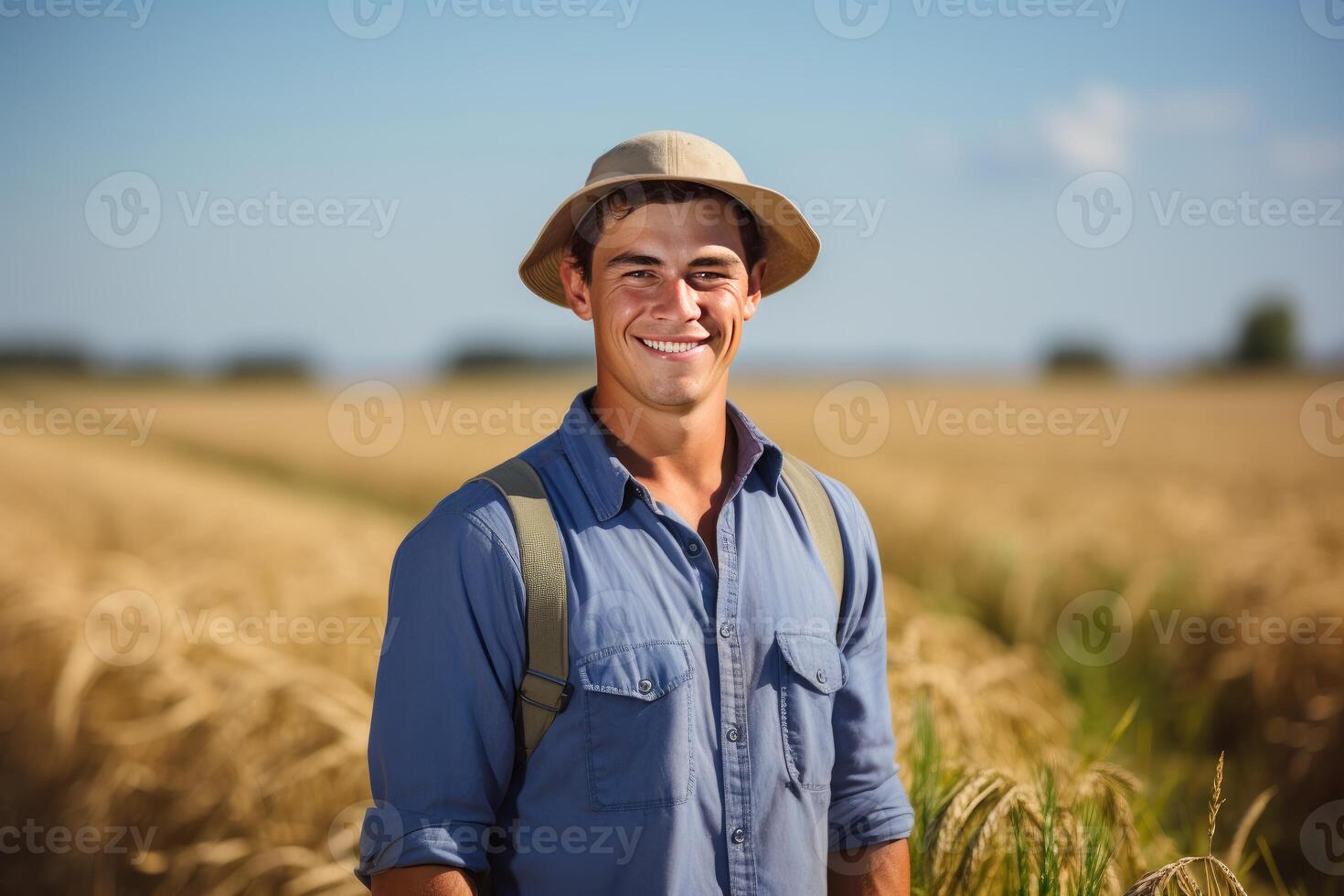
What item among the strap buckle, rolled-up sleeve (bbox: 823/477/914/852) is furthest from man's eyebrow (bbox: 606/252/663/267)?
the strap buckle

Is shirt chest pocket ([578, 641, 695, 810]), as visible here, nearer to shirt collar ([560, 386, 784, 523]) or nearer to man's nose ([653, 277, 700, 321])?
shirt collar ([560, 386, 784, 523])

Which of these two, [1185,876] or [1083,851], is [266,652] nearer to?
[1083,851]

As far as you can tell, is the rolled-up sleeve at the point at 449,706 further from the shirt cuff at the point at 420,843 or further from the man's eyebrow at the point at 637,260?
the man's eyebrow at the point at 637,260

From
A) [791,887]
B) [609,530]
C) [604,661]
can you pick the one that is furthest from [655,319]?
[791,887]

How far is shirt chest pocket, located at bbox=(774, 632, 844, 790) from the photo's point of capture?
223 cm

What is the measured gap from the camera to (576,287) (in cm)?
257

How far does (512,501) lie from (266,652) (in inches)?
121

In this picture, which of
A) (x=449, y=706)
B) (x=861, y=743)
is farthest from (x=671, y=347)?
(x=861, y=743)

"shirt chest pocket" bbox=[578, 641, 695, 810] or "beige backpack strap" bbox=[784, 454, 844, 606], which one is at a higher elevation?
"beige backpack strap" bbox=[784, 454, 844, 606]

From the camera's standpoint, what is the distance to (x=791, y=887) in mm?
2186

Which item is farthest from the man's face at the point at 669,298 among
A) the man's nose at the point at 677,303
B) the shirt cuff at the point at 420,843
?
the shirt cuff at the point at 420,843

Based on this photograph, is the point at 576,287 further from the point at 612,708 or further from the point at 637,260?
the point at 612,708

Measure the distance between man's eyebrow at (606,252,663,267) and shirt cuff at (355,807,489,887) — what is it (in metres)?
1.16

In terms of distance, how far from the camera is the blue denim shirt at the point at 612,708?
201 centimetres
